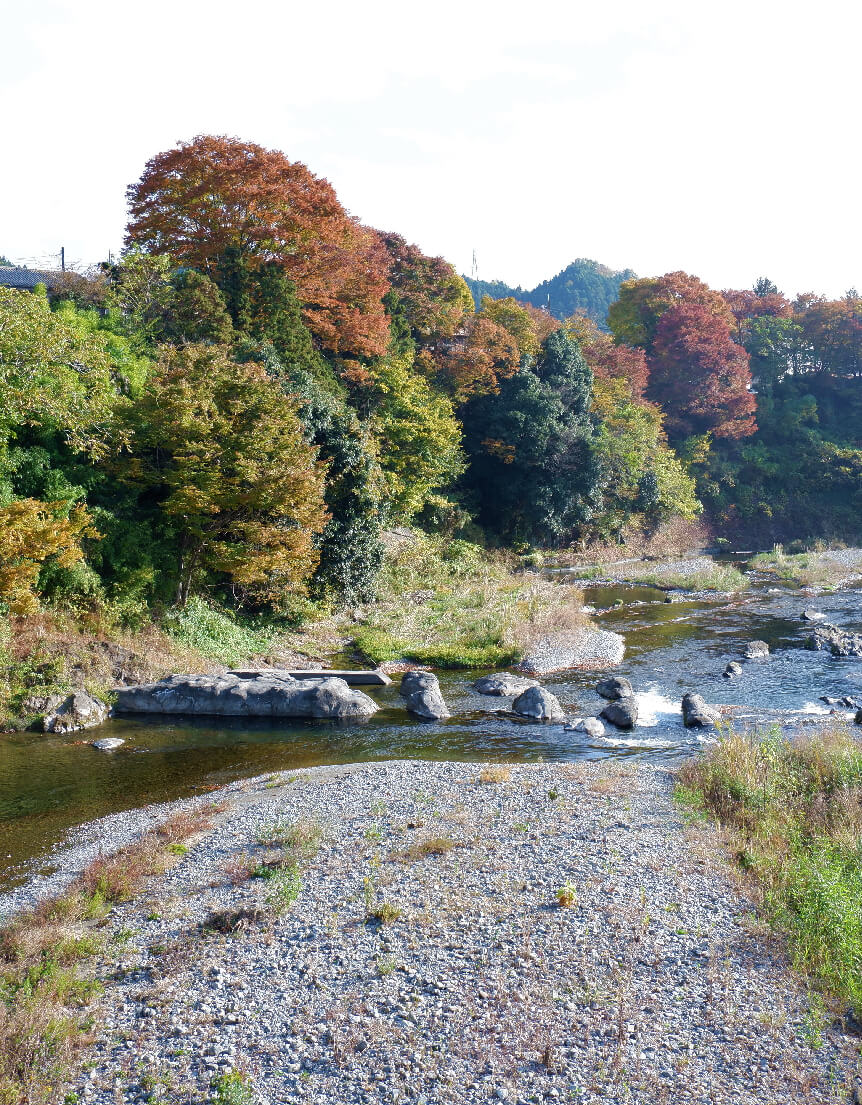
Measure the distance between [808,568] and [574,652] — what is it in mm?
23114

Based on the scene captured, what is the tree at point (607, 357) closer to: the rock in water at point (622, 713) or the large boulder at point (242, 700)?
the rock in water at point (622, 713)

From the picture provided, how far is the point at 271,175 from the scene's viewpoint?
31.2 meters

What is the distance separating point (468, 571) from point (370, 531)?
8.77 metres

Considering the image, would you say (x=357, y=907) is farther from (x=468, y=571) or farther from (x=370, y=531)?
(x=468, y=571)

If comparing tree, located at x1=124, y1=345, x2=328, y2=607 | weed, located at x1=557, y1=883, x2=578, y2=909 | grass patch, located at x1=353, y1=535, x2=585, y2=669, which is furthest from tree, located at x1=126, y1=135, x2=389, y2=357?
weed, located at x1=557, y1=883, x2=578, y2=909

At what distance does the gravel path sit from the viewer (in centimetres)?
647

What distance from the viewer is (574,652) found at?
24312 millimetres

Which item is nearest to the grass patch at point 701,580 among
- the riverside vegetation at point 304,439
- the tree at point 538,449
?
the riverside vegetation at point 304,439

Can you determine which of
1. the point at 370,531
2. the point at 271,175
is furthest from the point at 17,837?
the point at 271,175

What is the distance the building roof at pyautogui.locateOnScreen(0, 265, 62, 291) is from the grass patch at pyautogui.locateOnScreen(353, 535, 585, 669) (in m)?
20.7

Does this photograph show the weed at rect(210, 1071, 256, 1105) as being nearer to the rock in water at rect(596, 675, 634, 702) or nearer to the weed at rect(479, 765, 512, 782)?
the weed at rect(479, 765, 512, 782)

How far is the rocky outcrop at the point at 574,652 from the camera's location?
909 inches

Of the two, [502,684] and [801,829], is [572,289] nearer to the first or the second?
[502,684]

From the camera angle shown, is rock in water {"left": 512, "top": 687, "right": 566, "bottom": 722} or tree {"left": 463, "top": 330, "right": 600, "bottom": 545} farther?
tree {"left": 463, "top": 330, "right": 600, "bottom": 545}
